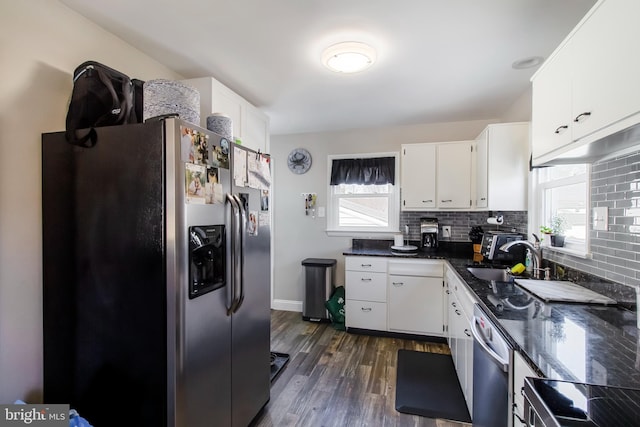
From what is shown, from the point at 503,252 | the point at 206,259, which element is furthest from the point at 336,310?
the point at 206,259

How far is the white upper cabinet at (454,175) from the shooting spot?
3146 millimetres

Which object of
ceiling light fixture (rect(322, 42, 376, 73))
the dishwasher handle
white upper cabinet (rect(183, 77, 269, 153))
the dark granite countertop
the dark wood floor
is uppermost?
ceiling light fixture (rect(322, 42, 376, 73))

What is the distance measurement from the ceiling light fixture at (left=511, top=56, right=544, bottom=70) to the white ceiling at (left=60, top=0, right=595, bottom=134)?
0.15ft

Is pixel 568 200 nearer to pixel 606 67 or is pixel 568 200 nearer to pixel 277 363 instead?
pixel 606 67

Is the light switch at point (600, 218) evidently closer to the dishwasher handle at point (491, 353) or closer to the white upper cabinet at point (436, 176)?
the dishwasher handle at point (491, 353)

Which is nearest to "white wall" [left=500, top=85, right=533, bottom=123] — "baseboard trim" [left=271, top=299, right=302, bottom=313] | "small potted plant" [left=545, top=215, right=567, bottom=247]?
"small potted plant" [left=545, top=215, right=567, bottom=247]

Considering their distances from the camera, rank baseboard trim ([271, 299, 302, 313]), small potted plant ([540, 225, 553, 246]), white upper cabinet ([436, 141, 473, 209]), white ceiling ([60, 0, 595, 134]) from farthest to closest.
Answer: baseboard trim ([271, 299, 302, 313]) → white upper cabinet ([436, 141, 473, 209]) → small potted plant ([540, 225, 553, 246]) → white ceiling ([60, 0, 595, 134])

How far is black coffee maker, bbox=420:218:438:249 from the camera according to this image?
3356 millimetres

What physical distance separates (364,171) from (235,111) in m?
1.79

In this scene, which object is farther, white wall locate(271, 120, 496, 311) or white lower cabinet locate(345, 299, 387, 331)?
white wall locate(271, 120, 496, 311)

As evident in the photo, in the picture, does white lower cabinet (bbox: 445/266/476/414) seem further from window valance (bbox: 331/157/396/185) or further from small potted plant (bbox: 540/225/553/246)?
window valance (bbox: 331/157/396/185)

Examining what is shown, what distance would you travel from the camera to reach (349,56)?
1.90 metres

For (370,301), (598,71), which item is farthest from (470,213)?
(598,71)

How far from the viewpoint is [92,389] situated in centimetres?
136
